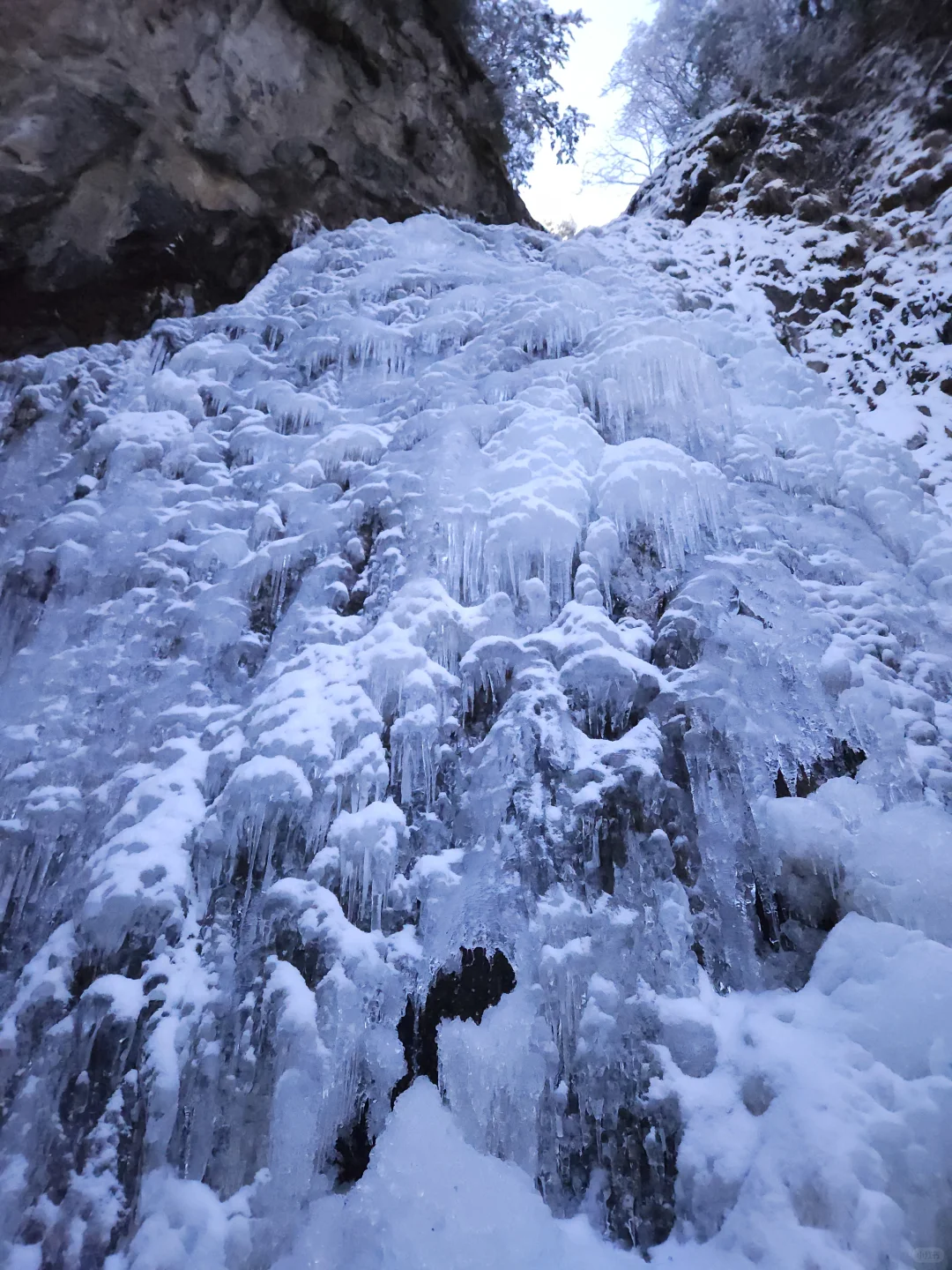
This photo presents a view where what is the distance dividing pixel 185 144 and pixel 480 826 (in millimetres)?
4872

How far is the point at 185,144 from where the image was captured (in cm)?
484

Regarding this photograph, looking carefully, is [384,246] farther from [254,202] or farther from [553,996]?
[553,996]

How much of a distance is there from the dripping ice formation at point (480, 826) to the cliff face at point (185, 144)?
46.2 inches

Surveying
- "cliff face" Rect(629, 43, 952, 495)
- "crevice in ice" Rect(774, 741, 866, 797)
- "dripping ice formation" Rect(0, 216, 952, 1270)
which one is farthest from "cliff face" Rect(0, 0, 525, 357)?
"crevice in ice" Rect(774, 741, 866, 797)

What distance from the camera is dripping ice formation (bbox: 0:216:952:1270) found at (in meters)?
2.09

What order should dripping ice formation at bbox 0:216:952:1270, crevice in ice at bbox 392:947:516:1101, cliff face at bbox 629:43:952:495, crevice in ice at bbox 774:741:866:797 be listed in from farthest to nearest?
cliff face at bbox 629:43:952:495, crevice in ice at bbox 774:741:866:797, crevice in ice at bbox 392:947:516:1101, dripping ice formation at bbox 0:216:952:1270

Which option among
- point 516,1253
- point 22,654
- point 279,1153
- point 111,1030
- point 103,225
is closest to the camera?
point 516,1253

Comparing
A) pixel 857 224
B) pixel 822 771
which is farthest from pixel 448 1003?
pixel 857 224

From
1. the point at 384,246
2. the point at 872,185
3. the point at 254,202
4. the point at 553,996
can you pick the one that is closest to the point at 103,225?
the point at 254,202

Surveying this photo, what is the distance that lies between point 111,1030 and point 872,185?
6.99 meters

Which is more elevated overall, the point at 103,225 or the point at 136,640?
the point at 103,225

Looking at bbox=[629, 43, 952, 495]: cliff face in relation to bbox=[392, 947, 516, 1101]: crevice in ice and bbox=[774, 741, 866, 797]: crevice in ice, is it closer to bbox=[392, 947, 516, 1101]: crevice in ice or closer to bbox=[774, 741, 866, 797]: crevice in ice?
bbox=[774, 741, 866, 797]: crevice in ice

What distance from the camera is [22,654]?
122 inches

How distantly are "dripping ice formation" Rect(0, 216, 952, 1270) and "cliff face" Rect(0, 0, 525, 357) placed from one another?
1174 mm
